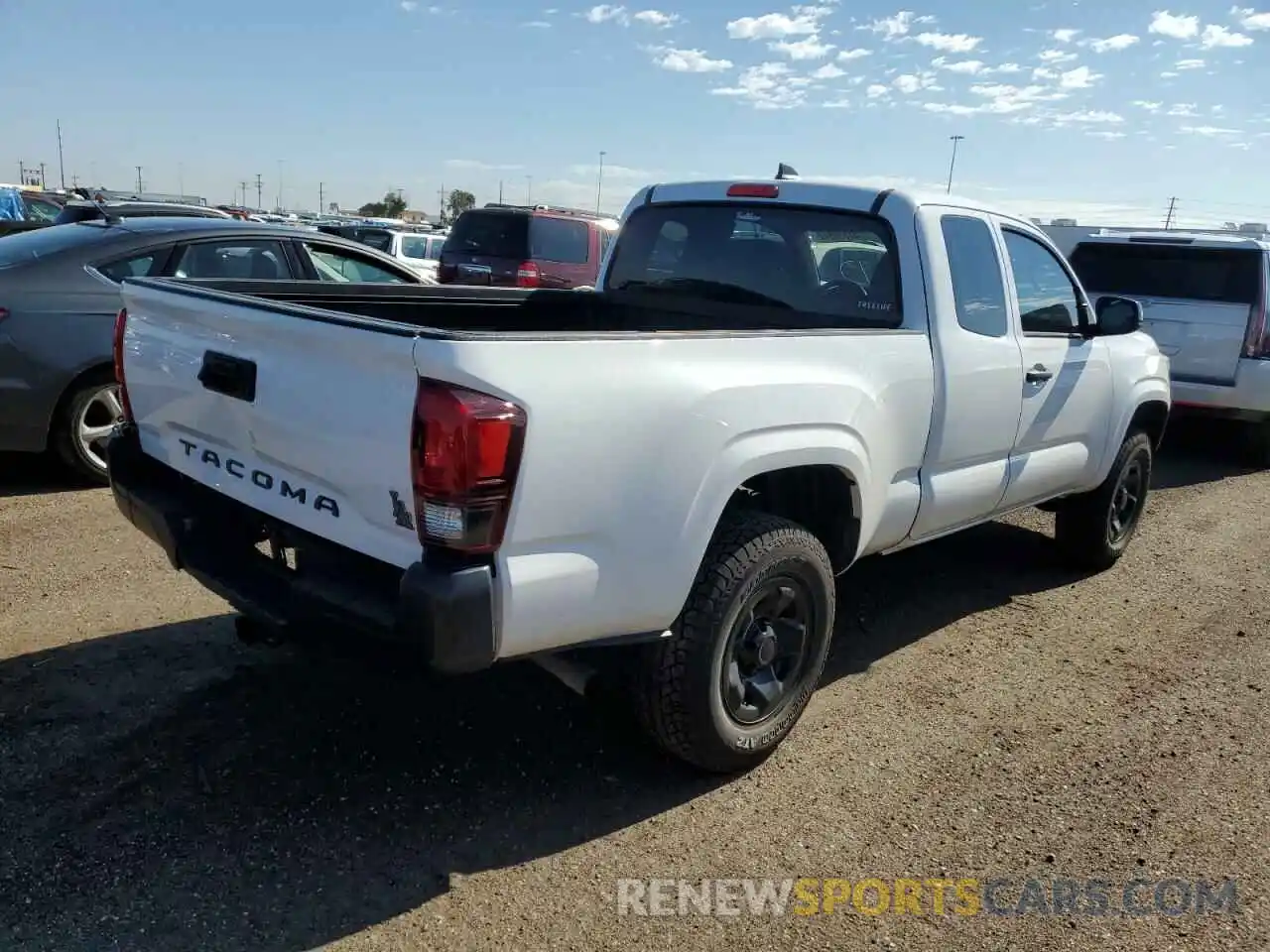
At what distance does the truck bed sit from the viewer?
13.2 feet

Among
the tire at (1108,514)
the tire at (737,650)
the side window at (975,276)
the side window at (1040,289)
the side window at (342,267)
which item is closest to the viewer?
the tire at (737,650)

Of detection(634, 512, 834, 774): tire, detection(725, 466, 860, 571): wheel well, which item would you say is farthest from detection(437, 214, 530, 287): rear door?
detection(634, 512, 834, 774): tire

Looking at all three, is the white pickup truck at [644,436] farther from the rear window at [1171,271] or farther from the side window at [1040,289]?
the rear window at [1171,271]

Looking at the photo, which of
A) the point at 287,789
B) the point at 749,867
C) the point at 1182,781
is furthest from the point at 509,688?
the point at 1182,781

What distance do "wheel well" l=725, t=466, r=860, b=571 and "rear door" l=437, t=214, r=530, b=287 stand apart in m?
8.93

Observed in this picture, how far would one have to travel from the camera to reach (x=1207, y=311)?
336 inches

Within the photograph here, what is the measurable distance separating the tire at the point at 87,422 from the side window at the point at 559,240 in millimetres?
6796

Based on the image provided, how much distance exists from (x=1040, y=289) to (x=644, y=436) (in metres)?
2.91

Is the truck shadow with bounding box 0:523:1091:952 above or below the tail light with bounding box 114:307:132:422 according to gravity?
below

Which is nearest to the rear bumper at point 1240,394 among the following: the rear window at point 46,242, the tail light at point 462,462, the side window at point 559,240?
the side window at point 559,240

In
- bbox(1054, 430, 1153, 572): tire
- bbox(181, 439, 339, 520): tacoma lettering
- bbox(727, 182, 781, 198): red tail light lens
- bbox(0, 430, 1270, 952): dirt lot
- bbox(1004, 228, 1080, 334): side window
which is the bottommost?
bbox(0, 430, 1270, 952): dirt lot

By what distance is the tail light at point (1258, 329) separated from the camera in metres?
8.33

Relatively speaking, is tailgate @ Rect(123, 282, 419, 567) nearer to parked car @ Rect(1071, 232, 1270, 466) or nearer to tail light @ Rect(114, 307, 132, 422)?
tail light @ Rect(114, 307, 132, 422)

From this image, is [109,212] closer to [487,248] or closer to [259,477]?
[487,248]
